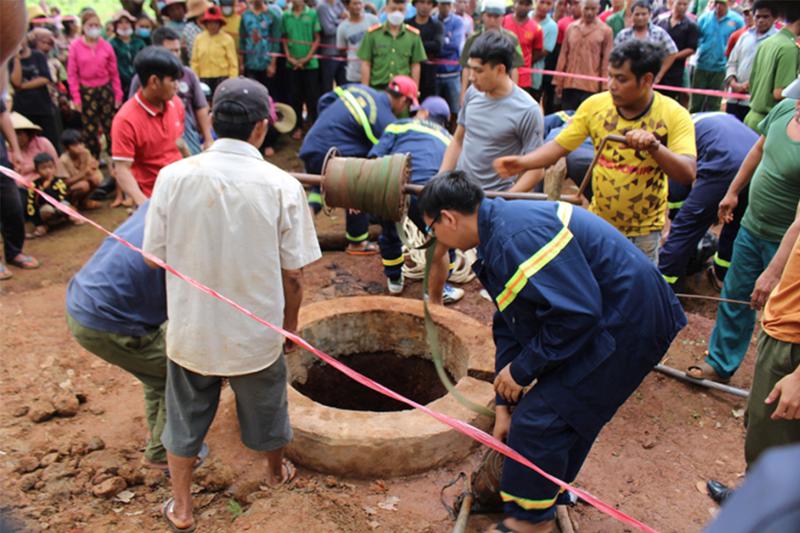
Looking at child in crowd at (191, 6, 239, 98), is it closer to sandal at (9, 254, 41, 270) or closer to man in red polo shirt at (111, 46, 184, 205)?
sandal at (9, 254, 41, 270)

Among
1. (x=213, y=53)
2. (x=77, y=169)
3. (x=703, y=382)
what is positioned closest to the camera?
(x=703, y=382)

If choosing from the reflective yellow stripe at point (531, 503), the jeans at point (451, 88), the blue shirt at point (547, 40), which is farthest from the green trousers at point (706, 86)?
the reflective yellow stripe at point (531, 503)

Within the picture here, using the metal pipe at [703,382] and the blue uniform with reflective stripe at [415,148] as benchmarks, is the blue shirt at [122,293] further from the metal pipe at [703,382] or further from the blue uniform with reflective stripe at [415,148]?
the metal pipe at [703,382]

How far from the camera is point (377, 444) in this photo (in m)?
3.33

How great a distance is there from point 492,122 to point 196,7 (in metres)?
5.80

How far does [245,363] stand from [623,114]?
2.51m

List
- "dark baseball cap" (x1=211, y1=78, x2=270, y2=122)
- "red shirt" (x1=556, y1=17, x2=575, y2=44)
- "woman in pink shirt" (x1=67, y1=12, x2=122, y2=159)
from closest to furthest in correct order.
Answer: "dark baseball cap" (x1=211, y1=78, x2=270, y2=122), "woman in pink shirt" (x1=67, y1=12, x2=122, y2=159), "red shirt" (x1=556, y1=17, x2=575, y2=44)

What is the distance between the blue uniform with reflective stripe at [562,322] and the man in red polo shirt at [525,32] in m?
6.79

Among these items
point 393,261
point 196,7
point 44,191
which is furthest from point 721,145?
point 196,7

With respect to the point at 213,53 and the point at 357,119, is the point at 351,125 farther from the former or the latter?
the point at 213,53

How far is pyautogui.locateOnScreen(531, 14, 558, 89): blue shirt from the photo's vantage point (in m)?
9.22

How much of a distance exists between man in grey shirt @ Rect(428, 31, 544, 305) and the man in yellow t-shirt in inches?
22.6

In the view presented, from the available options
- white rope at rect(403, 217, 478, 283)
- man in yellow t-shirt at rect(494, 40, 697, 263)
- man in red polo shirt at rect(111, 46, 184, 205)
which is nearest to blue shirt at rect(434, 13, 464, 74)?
white rope at rect(403, 217, 478, 283)

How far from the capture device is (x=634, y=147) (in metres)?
3.53
